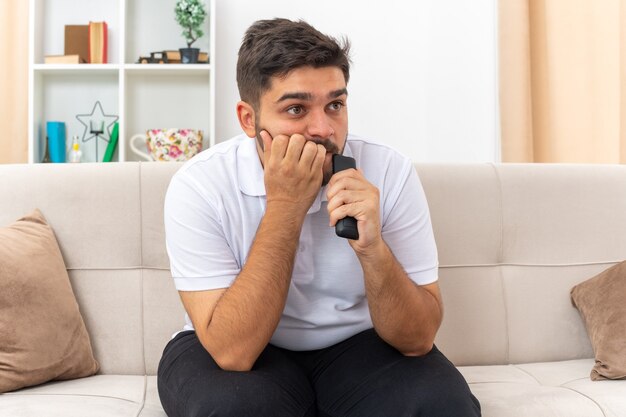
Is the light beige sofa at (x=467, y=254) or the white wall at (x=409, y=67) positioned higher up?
the white wall at (x=409, y=67)

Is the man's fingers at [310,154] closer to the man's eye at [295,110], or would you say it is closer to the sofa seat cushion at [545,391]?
the man's eye at [295,110]

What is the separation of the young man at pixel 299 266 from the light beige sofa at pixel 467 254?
0.31 meters

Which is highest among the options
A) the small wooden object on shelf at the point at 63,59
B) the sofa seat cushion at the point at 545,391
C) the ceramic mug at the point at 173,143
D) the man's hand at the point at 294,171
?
the small wooden object on shelf at the point at 63,59

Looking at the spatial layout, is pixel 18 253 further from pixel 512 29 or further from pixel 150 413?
pixel 512 29

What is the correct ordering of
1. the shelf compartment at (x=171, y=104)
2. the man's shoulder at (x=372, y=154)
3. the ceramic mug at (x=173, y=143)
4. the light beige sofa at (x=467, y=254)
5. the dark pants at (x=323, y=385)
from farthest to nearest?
the shelf compartment at (x=171, y=104) < the ceramic mug at (x=173, y=143) < the light beige sofa at (x=467, y=254) < the man's shoulder at (x=372, y=154) < the dark pants at (x=323, y=385)

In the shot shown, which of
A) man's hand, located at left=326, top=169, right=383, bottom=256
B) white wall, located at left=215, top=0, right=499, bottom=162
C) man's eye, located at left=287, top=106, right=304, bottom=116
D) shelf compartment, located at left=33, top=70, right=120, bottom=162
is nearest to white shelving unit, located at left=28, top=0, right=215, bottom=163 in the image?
shelf compartment, located at left=33, top=70, right=120, bottom=162

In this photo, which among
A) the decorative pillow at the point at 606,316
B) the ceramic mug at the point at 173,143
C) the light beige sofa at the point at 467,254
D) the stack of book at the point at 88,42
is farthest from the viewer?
the stack of book at the point at 88,42

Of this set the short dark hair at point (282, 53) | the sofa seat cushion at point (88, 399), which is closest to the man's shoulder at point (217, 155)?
the short dark hair at point (282, 53)

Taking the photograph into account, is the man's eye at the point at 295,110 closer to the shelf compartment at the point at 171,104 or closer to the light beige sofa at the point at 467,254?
the light beige sofa at the point at 467,254

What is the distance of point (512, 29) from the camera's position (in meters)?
2.85

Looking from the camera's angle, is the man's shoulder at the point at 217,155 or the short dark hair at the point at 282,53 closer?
the short dark hair at the point at 282,53

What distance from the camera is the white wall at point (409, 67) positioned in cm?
317

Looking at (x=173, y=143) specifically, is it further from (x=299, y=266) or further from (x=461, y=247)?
(x=299, y=266)

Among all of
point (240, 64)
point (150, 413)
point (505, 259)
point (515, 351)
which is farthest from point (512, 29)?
point (150, 413)
